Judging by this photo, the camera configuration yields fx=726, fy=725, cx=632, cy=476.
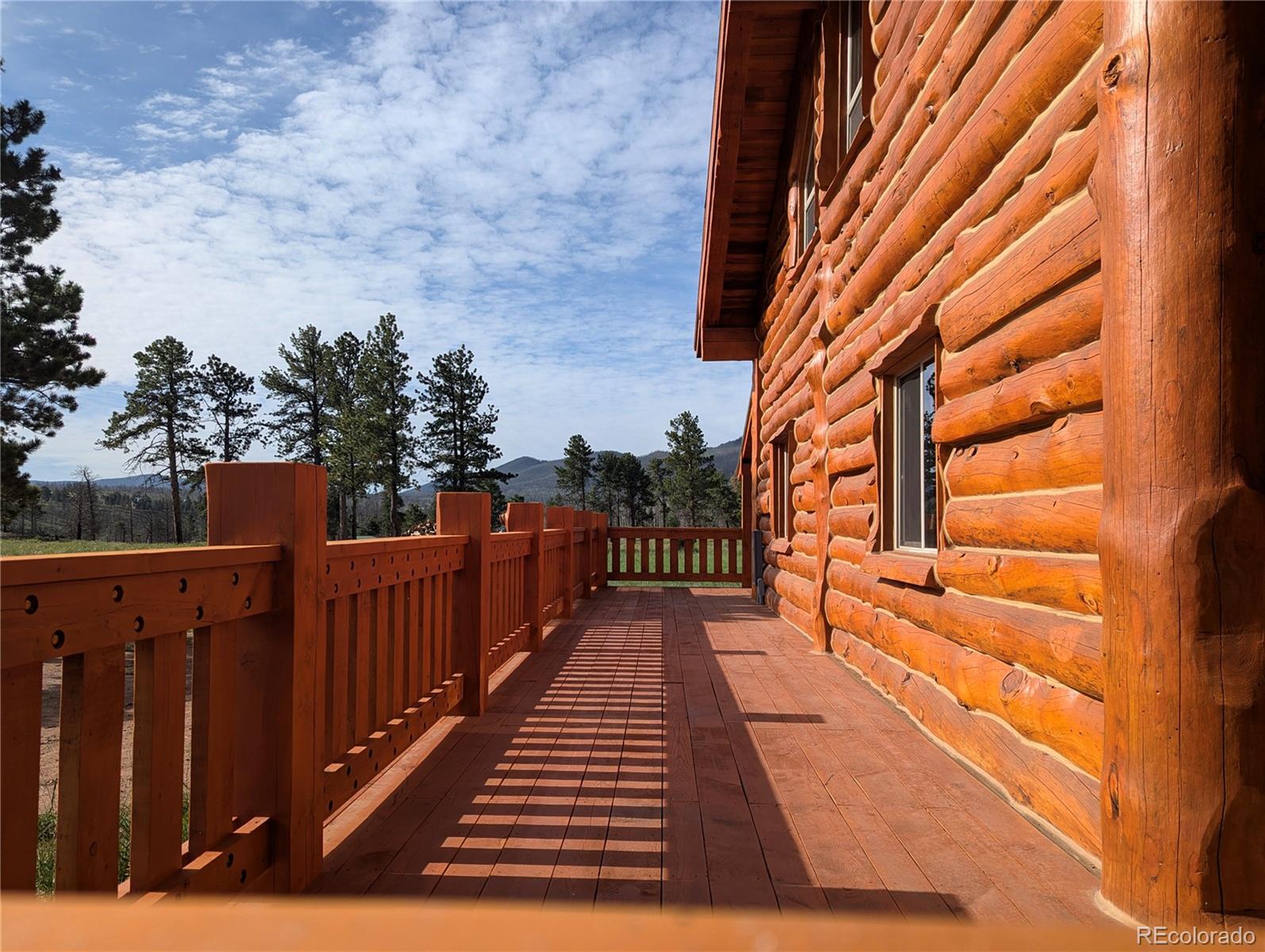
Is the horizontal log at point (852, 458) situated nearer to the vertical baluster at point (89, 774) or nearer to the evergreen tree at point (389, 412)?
the vertical baluster at point (89, 774)

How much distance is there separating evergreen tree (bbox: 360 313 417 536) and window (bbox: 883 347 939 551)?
118 feet

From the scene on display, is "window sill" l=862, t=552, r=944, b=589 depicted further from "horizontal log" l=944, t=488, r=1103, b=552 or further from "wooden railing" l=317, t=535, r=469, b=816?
"wooden railing" l=317, t=535, r=469, b=816

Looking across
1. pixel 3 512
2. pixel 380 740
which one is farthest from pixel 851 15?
pixel 3 512

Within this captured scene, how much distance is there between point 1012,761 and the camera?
2750mm

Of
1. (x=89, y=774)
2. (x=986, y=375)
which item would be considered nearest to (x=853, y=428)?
(x=986, y=375)

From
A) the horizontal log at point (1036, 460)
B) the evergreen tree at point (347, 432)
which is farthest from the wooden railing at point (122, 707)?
the evergreen tree at point (347, 432)

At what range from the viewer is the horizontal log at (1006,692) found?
231cm

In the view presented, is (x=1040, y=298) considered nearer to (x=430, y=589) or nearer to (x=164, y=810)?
(x=430, y=589)

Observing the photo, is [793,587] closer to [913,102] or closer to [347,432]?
[913,102]

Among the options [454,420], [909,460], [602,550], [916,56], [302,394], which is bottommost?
[602,550]

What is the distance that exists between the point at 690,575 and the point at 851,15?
7.84 meters

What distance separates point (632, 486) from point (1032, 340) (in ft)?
183

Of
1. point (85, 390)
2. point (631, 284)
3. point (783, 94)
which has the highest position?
point (631, 284)

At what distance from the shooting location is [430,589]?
135 inches
